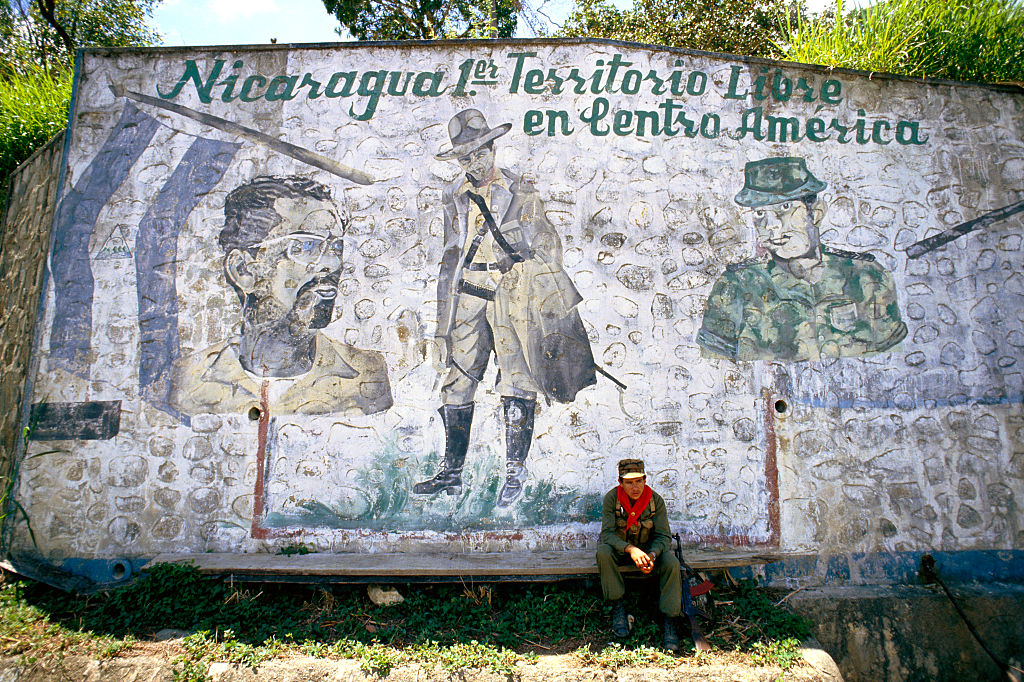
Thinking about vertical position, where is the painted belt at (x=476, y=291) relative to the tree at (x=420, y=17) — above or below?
below

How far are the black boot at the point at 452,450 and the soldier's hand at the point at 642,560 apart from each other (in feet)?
4.48

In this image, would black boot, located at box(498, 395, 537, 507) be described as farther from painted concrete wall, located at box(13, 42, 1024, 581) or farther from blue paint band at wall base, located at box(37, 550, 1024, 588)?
blue paint band at wall base, located at box(37, 550, 1024, 588)

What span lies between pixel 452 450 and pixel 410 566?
0.87m

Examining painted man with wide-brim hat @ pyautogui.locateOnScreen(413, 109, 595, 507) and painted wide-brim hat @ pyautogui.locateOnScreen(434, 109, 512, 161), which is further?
Answer: painted wide-brim hat @ pyautogui.locateOnScreen(434, 109, 512, 161)

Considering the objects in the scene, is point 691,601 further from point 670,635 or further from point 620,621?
point 620,621

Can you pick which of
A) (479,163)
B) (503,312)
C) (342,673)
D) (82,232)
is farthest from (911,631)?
(82,232)

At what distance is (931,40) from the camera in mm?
5773

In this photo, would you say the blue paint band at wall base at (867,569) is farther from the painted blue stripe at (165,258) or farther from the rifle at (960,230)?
the rifle at (960,230)

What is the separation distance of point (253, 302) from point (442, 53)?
8.38 feet

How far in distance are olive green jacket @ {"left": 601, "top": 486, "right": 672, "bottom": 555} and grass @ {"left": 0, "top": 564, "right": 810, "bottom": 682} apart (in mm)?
429

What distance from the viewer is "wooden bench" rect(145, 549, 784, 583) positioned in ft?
13.9

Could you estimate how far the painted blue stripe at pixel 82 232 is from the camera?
4.97 meters

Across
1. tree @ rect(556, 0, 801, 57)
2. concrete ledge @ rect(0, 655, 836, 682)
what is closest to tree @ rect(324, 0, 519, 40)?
tree @ rect(556, 0, 801, 57)

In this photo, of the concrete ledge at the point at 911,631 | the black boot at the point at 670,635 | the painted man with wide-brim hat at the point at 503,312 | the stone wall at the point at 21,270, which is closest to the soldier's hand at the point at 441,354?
the painted man with wide-brim hat at the point at 503,312
